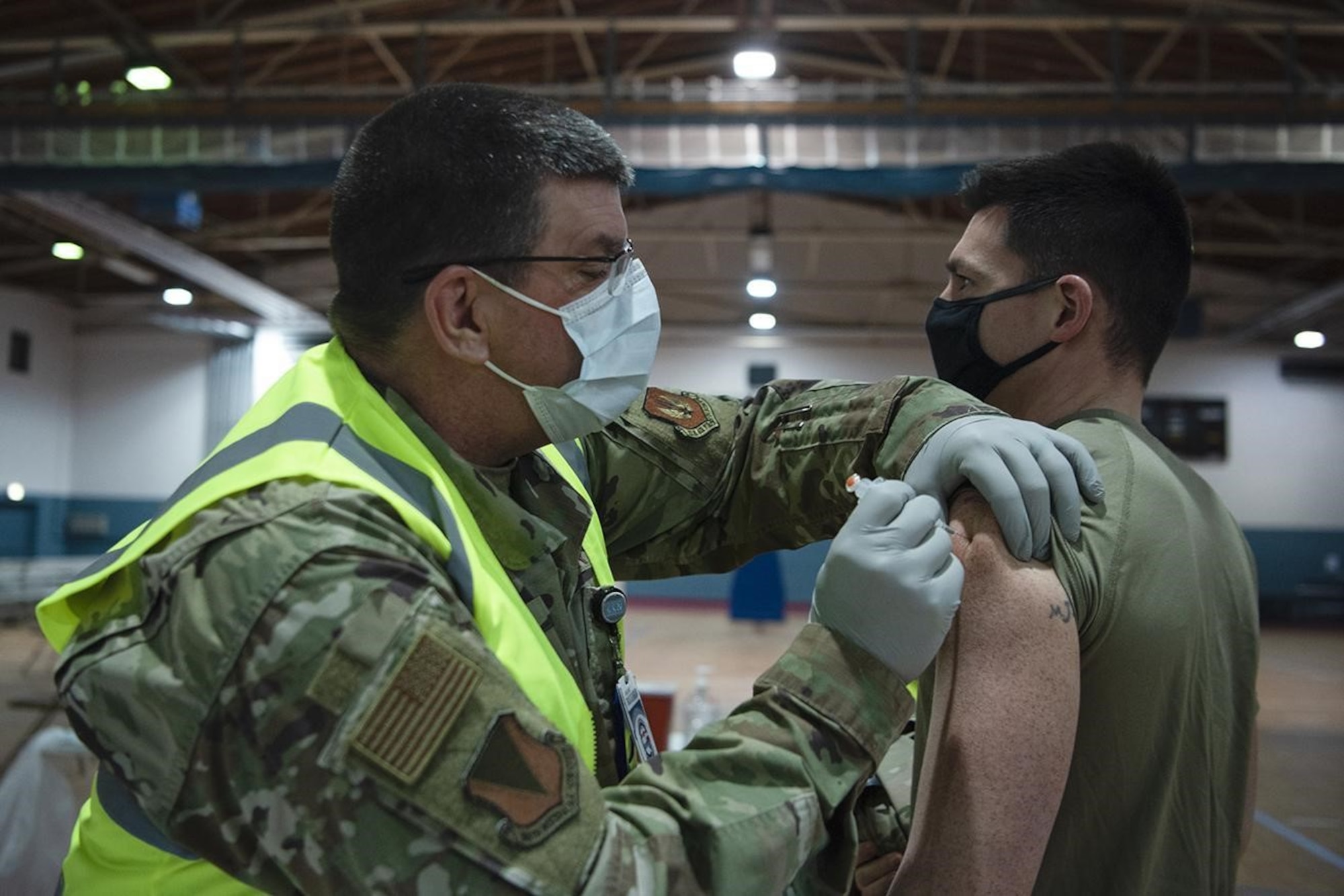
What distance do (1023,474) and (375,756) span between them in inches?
32.9

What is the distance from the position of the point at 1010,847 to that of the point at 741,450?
2.77ft

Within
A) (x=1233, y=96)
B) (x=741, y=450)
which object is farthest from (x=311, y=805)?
(x=1233, y=96)

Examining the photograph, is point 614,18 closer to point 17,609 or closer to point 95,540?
point 17,609

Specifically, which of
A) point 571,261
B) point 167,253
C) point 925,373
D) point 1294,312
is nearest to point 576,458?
point 571,261

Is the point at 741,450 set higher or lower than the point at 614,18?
lower

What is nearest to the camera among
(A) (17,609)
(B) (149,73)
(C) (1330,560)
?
(B) (149,73)

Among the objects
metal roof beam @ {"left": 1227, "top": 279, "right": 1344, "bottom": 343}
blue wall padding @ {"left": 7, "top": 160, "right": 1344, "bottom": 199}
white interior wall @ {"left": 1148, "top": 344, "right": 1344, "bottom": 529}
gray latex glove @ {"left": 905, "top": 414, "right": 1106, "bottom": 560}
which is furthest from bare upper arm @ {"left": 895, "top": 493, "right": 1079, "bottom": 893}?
white interior wall @ {"left": 1148, "top": 344, "right": 1344, "bottom": 529}

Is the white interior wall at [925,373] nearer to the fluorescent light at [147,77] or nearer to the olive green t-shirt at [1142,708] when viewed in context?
the fluorescent light at [147,77]

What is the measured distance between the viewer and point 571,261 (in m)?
1.43

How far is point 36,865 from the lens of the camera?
333 cm

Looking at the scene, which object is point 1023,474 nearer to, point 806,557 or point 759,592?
point 759,592

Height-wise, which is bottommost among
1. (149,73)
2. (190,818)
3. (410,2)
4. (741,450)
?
(190,818)

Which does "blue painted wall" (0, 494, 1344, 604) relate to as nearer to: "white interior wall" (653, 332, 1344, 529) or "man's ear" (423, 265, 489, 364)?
"white interior wall" (653, 332, 1344, 529)

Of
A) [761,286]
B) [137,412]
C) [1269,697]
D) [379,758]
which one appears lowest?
[1269,697]
